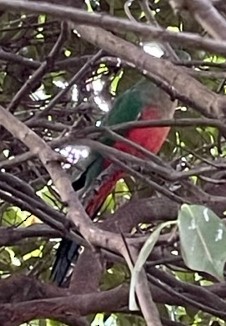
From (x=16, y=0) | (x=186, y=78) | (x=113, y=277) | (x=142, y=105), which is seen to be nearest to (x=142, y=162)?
(x=186, y=78)

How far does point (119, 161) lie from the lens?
1.12 metres

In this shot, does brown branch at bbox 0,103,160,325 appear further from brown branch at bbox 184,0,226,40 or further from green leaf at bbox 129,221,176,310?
brown branch at bbox 184,0,226,40

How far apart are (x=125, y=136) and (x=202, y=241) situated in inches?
54.4

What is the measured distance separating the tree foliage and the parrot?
0.03m

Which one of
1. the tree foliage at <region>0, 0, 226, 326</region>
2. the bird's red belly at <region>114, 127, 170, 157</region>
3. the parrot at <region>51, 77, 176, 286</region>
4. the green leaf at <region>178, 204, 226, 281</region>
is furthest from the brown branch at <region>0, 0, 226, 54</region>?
the bird's red belly at <region>114, 127, 170, 157</region>

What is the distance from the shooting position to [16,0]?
545mm

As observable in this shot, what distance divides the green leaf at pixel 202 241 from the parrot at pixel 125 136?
31.5 inches

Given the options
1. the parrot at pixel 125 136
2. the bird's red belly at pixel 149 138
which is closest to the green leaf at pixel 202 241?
the parrot at pixel 125 136

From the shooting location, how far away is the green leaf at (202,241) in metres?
0.64

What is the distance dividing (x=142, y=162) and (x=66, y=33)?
24 centimetres

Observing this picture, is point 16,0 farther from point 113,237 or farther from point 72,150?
point 72,150

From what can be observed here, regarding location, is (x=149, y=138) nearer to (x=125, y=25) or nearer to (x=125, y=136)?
(x=125, y=136)

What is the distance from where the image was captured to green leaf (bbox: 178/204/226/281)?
0.64m

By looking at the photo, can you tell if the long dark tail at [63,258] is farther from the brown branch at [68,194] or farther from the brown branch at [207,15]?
the brown branch at [207,15]
